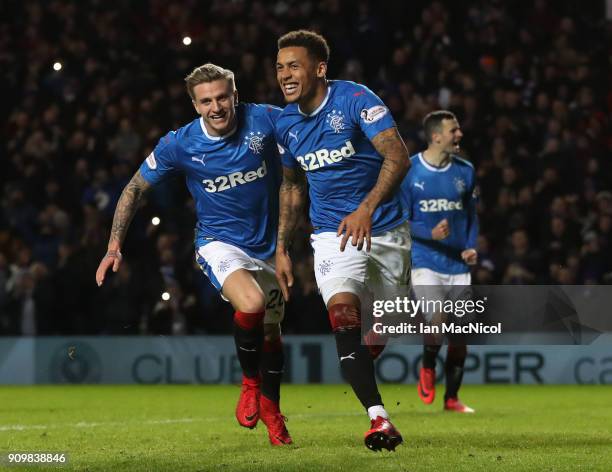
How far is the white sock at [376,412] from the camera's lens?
22.2ft

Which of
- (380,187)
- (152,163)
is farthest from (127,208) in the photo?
(380,187)

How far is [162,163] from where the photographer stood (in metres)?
8.37

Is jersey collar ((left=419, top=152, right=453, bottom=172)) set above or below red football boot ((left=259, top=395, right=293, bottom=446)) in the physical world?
above

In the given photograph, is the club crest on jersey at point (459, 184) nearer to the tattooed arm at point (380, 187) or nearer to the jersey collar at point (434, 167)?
the jersey collar at point (434, 167)

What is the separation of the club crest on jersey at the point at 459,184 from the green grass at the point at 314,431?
6.10ft

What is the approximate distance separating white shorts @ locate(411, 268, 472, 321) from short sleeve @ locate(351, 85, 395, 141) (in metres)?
4.11

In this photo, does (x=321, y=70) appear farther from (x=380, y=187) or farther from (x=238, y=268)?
(x=238, y=268)

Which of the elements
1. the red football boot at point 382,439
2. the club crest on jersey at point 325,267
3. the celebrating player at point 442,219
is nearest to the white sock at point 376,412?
the red football boot at point 382,439

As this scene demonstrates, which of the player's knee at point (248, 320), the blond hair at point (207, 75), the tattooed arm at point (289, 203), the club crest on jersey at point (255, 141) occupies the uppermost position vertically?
the blond hair at point (207, 75)

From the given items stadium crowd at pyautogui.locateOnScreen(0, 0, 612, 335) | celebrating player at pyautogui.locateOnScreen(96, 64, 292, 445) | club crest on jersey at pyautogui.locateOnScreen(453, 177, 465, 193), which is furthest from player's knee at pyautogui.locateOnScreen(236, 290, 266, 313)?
stadium crowd at pyautogui.locateOnScreen(0, 0, 612, 335)

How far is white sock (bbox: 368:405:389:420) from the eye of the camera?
6758 millimetres

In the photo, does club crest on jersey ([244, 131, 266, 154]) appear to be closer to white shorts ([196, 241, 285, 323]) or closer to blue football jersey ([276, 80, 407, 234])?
blue football jersey ([276, 80, 407, 234])

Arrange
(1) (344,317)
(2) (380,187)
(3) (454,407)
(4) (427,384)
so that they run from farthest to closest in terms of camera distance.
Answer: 1. (4) (427,384)
2. (3) (454,407)
3. (1) (344,317)
4. (2) (380,187)

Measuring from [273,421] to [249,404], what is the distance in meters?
0.18
